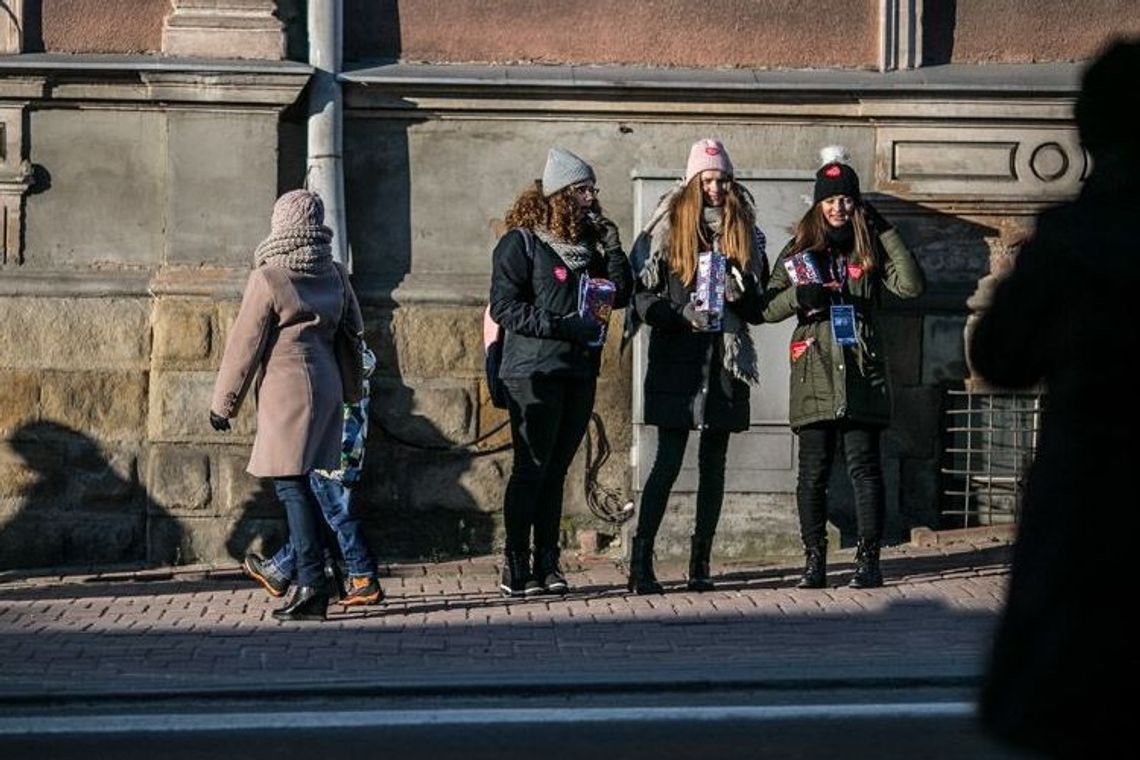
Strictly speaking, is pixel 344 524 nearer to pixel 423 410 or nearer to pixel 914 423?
pixel 423 410

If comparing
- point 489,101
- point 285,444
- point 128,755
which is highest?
point 489,101

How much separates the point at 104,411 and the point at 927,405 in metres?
4.31

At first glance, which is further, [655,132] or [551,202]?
[655,132]

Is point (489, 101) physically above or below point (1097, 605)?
above

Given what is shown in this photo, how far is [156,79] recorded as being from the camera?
37.7ft

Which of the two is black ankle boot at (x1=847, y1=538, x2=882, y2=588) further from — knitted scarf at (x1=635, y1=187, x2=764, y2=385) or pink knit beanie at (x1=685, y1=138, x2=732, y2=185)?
pink knit beanie at (x1=685, y1=138, x2=732, y2=185)

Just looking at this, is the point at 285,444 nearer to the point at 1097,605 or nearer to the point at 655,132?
the point at 655,132

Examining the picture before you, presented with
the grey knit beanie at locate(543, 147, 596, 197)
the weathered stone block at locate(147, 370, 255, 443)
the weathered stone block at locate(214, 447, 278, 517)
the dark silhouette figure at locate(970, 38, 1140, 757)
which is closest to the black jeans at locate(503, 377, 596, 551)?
the grey knit beanie at locate(543, 147, 596, 197)

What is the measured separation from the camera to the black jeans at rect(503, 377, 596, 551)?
9930mm

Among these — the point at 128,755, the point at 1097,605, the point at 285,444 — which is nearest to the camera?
the point at 1097,605

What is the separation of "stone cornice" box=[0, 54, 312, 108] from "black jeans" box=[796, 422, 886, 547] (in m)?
3.29

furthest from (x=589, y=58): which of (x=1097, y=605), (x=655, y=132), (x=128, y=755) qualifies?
(x=1097, y=605)

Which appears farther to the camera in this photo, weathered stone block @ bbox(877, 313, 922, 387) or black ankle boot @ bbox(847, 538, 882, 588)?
weathered stone block @ bbox(877, 313, 922, 387)

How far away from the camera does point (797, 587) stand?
10414 mm
